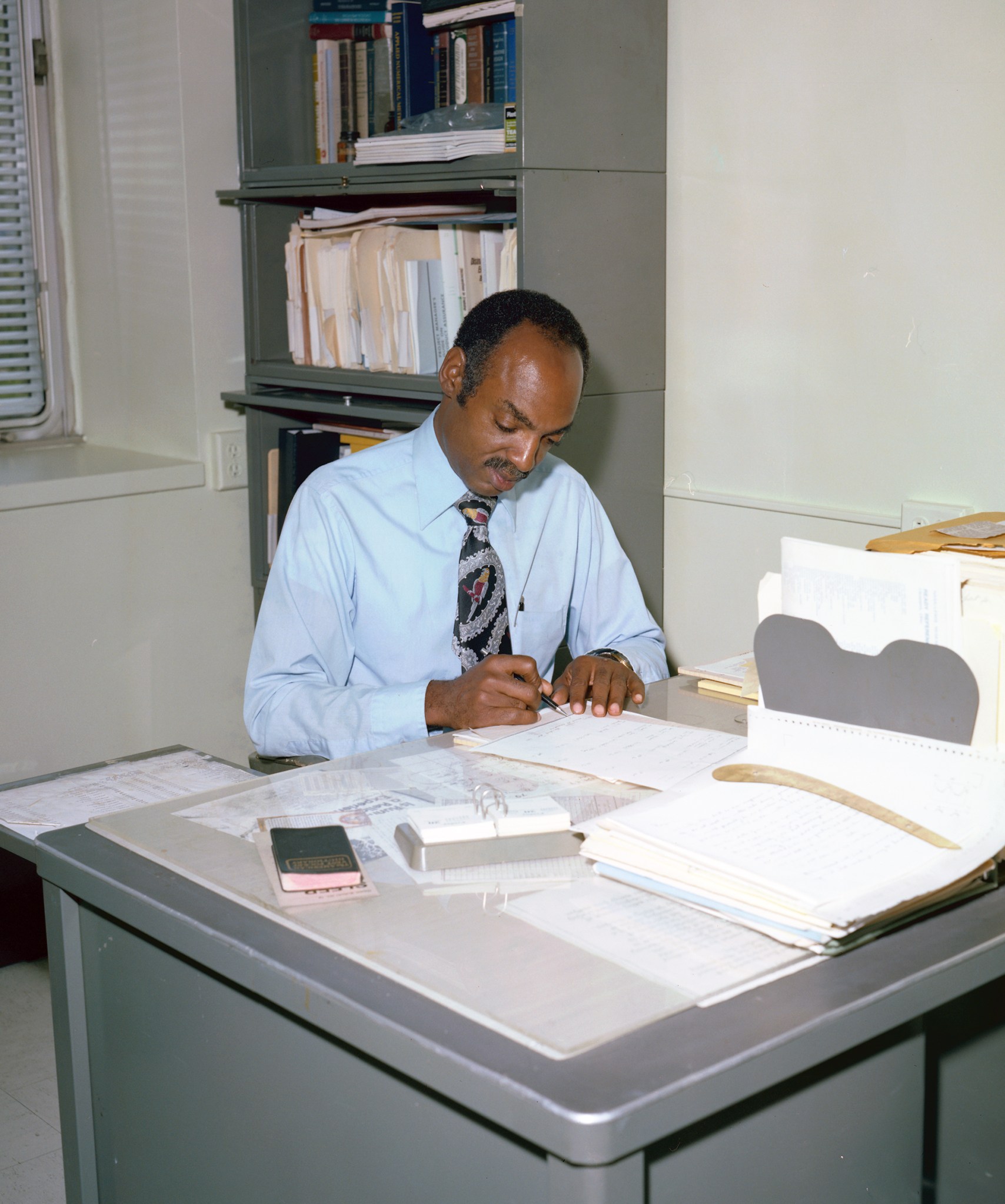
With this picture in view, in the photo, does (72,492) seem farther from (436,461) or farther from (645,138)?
(645,138)

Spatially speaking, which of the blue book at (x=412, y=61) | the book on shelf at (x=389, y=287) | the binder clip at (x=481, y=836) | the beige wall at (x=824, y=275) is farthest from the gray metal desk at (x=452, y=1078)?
the blue book at (x=412, y=61)

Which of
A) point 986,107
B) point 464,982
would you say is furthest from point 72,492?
point 464,982

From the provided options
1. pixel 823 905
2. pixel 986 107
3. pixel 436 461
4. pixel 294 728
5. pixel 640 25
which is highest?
pixel 640 25

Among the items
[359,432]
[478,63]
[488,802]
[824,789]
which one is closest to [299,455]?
[359,432]

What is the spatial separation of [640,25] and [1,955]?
2.17 m

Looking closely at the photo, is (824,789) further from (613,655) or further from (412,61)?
(412,61)

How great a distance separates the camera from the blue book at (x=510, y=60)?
7.86 ft

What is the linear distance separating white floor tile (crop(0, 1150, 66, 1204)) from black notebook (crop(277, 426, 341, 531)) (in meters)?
1.43

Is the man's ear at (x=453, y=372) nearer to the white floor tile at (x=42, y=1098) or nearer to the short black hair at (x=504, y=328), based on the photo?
the short black hair at (x=504, y=328)

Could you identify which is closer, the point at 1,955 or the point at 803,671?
the point at 803,671

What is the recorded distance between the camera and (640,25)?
2371mm

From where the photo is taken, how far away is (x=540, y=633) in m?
2.07

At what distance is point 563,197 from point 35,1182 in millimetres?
1805

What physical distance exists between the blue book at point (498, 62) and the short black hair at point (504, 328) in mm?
742
